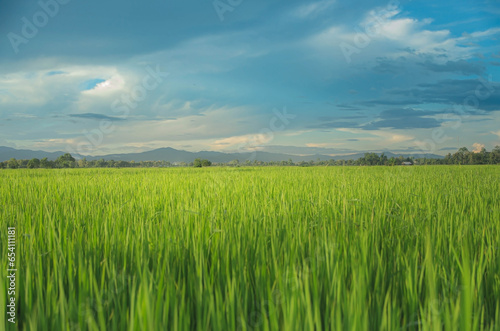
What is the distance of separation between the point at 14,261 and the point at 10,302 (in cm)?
49

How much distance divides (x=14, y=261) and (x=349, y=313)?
71.8 inches

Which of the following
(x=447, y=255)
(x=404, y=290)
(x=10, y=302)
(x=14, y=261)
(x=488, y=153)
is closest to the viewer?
(x=10, y=302)

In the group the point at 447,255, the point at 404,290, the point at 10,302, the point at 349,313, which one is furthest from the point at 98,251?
the point at 447,255

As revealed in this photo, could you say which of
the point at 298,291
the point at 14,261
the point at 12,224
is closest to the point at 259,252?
the point at 298,291

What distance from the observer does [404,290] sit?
1.39 metres

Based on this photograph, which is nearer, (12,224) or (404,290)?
(404,290)

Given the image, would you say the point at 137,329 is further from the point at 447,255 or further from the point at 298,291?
the point at 447,255

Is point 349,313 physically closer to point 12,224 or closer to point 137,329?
point 137,329

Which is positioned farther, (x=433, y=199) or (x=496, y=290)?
(x=433, y=199)

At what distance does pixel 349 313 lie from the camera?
100cm

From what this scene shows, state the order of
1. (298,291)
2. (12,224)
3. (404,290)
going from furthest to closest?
1. (12,224)
2. (404,290)
3. (298,291)

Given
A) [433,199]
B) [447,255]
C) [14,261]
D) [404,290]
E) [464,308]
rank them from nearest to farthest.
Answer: [464,308] < [404,290] < [14,261] < [447,255] < [433,199]

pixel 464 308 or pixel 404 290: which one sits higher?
pixel 464 308

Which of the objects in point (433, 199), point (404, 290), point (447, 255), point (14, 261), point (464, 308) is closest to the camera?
point (464, 308)
